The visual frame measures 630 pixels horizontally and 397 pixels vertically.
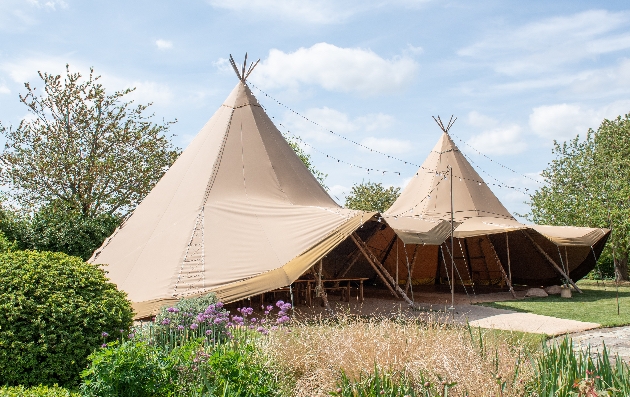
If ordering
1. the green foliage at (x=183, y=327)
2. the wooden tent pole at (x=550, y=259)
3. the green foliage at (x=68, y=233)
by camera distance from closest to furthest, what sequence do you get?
the green foliage at (x=183, y=327) → the wooden tent pole at (x=550, y=259) → the green foliage at (x=68, y=233)

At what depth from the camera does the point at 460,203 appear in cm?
1459

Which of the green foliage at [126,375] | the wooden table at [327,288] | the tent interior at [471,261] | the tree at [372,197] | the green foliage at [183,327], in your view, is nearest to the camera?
the green foliage at [126,375]

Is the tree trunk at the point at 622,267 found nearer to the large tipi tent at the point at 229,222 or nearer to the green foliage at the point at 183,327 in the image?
the large tipi tent at the point at 229,222

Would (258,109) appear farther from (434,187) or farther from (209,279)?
(434,187)

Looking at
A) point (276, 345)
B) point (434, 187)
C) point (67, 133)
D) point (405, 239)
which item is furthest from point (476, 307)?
point (67, 133)

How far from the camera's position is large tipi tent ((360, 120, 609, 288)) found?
13048 mm

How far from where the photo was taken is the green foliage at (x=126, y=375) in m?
3.82

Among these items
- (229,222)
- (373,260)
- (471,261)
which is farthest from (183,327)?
(471,261)

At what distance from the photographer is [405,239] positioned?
397 inches

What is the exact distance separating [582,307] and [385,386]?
8.40m

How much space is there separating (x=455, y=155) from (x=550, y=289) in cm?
416

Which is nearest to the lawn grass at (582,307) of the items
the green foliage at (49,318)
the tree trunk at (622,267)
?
the green foliage at (49,318)

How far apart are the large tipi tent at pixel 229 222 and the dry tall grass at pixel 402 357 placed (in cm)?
370

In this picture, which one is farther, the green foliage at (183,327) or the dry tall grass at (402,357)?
the green foliage at (183,327)
